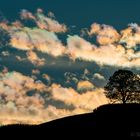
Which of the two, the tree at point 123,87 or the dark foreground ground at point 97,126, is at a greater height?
the tree at point 123,87

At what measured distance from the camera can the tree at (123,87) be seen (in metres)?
99.8

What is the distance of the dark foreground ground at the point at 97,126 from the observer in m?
40.3

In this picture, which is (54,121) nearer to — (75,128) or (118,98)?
(75,128)

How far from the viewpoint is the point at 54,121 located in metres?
44.4

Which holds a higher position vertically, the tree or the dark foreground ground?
the tree

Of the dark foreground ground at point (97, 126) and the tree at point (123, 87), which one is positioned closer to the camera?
the dark foreground ground at point (97, 126)

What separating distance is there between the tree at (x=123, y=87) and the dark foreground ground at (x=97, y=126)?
56327 mm

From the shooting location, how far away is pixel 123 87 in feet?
331

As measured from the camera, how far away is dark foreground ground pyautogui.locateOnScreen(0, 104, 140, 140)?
40.3 meters

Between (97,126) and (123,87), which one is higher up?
(123,87)

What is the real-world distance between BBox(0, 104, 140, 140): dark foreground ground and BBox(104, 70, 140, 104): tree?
56.3m

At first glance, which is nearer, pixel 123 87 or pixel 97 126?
pixel 97 126

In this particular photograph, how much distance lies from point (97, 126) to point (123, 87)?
60176 mm

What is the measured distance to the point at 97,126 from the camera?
41.5 m
